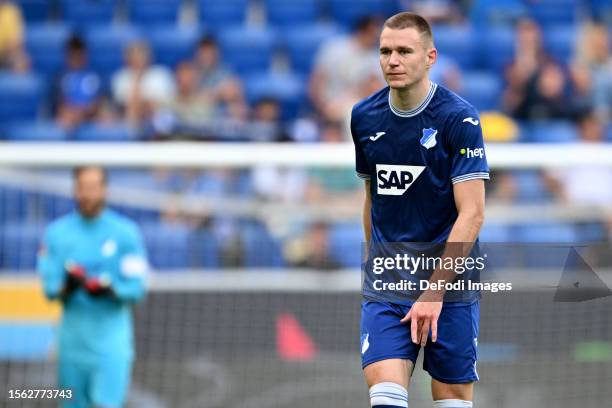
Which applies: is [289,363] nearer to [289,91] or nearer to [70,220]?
[70,220]

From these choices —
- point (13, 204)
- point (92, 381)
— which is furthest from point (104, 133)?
point (92, 381)

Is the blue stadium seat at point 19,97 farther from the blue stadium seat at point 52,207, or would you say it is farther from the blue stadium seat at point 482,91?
the blue stadium seat at point 482,91

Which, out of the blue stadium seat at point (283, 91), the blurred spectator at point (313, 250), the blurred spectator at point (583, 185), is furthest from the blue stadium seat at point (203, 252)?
the blue stadium seat at point (283, 91)

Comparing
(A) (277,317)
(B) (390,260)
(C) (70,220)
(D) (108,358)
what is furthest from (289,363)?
(B) (390,260)

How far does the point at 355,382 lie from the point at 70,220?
93.6 inches

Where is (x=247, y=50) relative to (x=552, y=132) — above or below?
above

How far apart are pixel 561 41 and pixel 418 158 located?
8040 millimetres

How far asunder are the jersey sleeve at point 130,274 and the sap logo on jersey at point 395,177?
10.7 ft

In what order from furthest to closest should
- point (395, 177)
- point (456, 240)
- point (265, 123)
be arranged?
point (265, 123) < point (395, 177) < point (456, 240)

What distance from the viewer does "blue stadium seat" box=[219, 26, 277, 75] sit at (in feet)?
41.7

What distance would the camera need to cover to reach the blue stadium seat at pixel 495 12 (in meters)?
13.0

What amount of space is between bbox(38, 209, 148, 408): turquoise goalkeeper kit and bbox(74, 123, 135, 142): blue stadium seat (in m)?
2.89

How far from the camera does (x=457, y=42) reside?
12594 millimetres

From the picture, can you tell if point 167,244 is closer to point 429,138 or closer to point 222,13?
point 429,138
